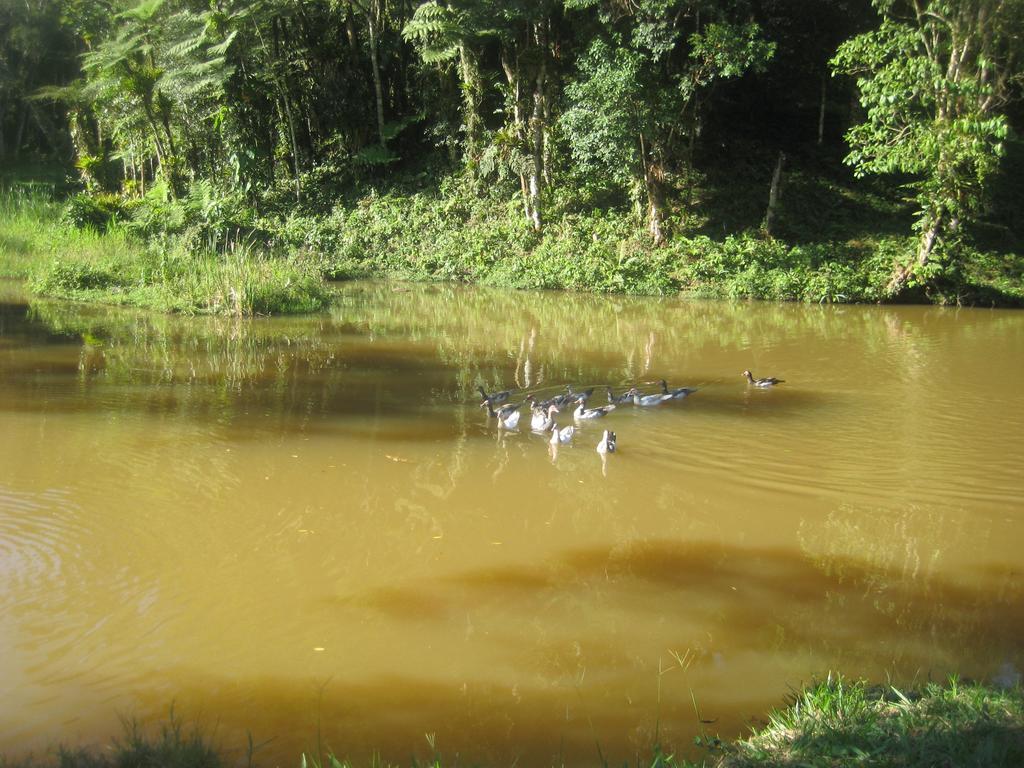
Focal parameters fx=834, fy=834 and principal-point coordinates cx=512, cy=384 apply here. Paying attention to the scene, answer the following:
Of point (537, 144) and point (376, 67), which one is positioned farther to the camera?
point (376, 67)

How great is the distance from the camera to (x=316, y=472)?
6.80 meters

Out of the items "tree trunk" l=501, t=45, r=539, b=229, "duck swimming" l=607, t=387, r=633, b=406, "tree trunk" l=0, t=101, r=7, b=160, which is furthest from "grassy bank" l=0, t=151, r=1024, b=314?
"tree trunk" l=0, t=101, r=7, b=160

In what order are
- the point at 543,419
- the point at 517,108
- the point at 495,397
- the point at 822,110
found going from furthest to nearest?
1. the point at 822,110
2. the point at 517,108
3. the point at 495,397
4. the point at 543,419

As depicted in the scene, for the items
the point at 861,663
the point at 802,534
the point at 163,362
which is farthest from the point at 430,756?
the point at 163,362

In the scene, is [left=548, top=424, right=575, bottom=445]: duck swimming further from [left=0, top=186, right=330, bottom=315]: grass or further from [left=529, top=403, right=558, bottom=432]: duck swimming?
[left=0, top=186, right=330, bottom=315]: grass

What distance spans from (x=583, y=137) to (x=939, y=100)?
773cm

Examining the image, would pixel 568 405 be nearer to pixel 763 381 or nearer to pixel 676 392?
pixel 676 392

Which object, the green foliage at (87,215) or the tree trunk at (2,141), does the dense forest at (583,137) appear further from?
the tree trunk at (2,141)

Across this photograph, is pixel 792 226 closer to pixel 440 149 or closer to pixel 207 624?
pixel 440 149

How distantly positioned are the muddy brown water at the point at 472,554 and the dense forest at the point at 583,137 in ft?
27.5

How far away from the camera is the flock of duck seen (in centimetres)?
795

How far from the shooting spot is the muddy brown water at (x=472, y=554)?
3791 mm

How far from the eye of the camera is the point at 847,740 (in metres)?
2.98

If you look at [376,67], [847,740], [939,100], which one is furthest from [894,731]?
[376,67]
